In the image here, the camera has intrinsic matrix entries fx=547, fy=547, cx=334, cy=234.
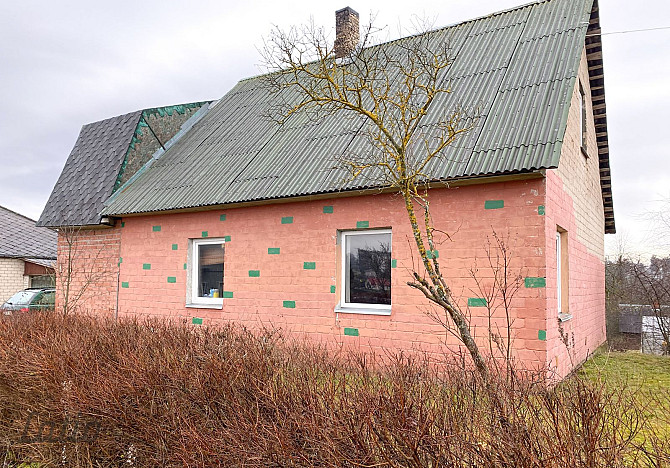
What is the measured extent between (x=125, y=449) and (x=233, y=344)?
126 cm

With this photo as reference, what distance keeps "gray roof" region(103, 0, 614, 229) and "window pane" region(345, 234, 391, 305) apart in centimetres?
93

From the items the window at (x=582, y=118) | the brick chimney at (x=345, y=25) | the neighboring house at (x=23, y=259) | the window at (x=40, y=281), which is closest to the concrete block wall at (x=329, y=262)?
the window at (x=582, y=118)

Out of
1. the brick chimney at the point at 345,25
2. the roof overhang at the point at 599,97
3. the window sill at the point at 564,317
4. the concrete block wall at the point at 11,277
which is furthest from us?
the concrete block wall at the point at 11,277

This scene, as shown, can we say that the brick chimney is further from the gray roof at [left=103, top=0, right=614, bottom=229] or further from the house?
the house

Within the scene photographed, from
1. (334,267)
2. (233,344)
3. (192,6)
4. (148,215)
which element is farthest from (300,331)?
(192,6)

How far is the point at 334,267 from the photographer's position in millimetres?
8484

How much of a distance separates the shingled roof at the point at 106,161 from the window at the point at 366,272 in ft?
19.9

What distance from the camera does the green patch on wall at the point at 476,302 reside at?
23.3 feet

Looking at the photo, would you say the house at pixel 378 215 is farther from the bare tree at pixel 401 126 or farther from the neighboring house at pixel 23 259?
the neighboring house at pixel 23 259

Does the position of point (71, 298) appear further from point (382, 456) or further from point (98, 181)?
point (382, 456)

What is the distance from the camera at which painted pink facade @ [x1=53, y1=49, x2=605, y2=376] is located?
6.88 m

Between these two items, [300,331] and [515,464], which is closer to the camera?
[515,464]

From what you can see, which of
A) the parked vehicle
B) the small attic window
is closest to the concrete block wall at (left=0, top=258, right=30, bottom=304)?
the parked vehicle

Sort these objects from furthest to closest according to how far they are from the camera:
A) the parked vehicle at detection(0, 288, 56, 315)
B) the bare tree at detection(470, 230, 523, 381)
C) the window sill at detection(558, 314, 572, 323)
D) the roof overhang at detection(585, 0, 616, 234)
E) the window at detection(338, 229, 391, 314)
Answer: the parked vehicle at detection(0, 288, 56, 315), the roof overhang at detection(585, 0, 616, 234), the window at detection(338, 229, 391, 314), the window sill at detection(558, 314, 572, 323), the bare tree at detection(470, 230, 523, 381)
